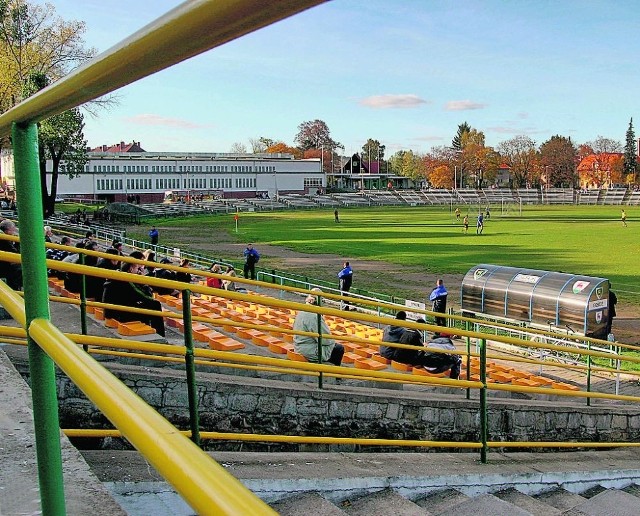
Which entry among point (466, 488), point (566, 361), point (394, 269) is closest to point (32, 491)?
point (466, 488)

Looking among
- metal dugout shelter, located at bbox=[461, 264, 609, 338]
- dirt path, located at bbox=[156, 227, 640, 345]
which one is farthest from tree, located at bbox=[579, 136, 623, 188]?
metal dugout shelter, located at bbox=[461, 264, 609, 338]

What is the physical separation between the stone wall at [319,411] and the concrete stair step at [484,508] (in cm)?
198

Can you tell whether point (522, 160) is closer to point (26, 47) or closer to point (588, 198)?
point (588, 198)

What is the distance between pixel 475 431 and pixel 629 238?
42671 millimetres

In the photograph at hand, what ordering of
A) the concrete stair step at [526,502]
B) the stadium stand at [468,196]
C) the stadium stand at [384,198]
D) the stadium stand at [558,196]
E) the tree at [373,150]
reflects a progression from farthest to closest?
the tree at [373,150] < the stadium stand at [468,196] < the stadium stand at [558,196] < the stadium stand at [384,198] < the concrete stair step at [526,502]

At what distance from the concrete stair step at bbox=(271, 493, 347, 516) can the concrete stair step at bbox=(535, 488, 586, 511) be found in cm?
208

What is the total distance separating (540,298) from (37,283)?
19466 mm

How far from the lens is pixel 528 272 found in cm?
2089

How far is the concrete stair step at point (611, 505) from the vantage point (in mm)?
4830

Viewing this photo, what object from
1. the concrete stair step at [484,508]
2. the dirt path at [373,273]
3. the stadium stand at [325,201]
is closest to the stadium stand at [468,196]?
the stadium stand at [325,201]

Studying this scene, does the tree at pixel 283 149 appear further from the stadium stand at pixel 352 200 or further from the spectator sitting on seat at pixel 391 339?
the spectator sitting on seat at pixel 391 339

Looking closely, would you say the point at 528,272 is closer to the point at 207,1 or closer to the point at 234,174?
the point at 207,1

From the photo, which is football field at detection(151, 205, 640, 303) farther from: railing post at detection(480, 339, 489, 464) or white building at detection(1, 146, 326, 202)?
white building at detection(1, 146, 326, 202)

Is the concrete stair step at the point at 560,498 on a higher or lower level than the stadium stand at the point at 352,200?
lower
